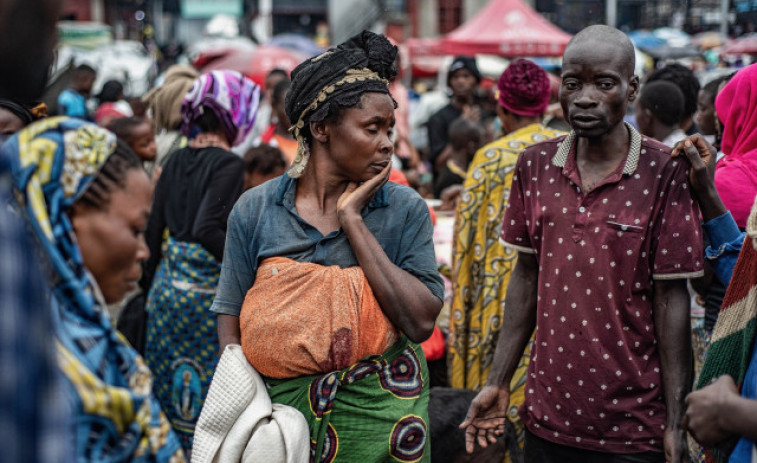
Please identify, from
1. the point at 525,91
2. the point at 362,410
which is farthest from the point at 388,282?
the point at 525,91

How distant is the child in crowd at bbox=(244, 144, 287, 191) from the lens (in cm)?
495

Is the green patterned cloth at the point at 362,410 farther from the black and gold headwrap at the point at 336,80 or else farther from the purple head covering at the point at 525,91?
the purple head covering at the point at 525,91

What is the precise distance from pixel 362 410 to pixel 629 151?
1.24 meters

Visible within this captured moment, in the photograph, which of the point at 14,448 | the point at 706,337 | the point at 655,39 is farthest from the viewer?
the point at 655,39

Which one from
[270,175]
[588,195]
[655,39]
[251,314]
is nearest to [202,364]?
[270,175]

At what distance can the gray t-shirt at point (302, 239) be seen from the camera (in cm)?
280

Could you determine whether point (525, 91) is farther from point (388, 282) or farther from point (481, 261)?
point (388, 282)

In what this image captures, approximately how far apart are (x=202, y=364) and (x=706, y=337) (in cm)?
245

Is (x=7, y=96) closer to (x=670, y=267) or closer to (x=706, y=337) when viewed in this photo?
(x=670, y=267)

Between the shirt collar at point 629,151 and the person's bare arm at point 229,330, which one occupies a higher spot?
the shirt collar at point 629,151

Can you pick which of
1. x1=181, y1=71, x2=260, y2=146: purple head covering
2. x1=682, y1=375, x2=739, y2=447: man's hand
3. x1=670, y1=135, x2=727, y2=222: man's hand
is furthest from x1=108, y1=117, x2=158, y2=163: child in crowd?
x1=682, y1=375, x2=739, y2=447: man's hand

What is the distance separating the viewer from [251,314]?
2.73m

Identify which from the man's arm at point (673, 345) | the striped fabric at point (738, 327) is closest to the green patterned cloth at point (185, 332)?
the man's arm at point (673, 345)

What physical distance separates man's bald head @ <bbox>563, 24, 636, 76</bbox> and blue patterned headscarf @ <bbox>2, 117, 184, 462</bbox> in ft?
5.84
